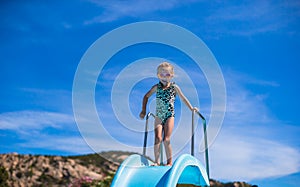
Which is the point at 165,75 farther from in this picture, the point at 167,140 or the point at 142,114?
the point at 167,140

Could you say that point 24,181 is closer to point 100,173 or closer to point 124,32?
point 100,173

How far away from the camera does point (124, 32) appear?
261 inches

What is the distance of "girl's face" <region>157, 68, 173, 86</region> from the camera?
6801 millimetres

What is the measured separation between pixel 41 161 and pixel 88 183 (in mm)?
7459

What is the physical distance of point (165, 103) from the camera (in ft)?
22.4

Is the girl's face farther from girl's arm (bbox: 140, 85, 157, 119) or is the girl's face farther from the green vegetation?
the green vegetation

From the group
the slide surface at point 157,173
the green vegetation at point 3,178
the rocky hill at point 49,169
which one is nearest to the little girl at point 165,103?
the slide surface at point 157,173

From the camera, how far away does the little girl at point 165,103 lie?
659cm

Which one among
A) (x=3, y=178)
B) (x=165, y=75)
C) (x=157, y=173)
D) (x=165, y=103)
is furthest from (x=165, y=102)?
(x=3, y=178)

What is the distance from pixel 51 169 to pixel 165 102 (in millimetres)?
15530

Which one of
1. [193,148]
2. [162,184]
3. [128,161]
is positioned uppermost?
[193,148]

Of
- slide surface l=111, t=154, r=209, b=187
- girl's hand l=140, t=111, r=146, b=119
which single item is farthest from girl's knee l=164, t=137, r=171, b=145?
girl's hand l=140, t=111, r=146, b=119

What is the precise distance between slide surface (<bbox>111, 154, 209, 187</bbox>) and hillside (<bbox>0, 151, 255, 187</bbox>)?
41.1 feet

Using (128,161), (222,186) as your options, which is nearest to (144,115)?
(128,161)
